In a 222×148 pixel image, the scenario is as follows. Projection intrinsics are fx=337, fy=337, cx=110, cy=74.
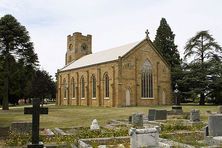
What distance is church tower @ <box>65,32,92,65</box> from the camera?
2773 inches

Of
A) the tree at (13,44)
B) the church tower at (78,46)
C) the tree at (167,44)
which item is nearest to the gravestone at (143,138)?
the tree at (13,44)

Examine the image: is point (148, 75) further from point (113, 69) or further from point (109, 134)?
point (109, 134)

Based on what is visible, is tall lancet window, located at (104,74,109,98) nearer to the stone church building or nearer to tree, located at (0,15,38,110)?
the stone church building

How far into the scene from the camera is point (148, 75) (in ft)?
164

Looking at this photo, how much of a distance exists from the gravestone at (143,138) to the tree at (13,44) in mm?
33160

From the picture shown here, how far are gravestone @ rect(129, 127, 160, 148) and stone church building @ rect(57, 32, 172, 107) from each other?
34.0m

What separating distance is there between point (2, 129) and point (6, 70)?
26.7 meters

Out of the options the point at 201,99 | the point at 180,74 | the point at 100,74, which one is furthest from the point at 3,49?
the point at 201,99

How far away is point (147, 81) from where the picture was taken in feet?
163

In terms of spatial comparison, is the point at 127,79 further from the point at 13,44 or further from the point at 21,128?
the point at 21,128

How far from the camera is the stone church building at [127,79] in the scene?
46.6 metres

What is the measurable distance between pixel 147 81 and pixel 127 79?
13.5ft

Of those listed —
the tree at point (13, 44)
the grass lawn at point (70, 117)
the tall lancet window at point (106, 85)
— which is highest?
the tree at point (13, 44)

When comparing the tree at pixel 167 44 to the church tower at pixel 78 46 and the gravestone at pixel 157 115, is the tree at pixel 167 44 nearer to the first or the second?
the church tower at pixel 78 46
